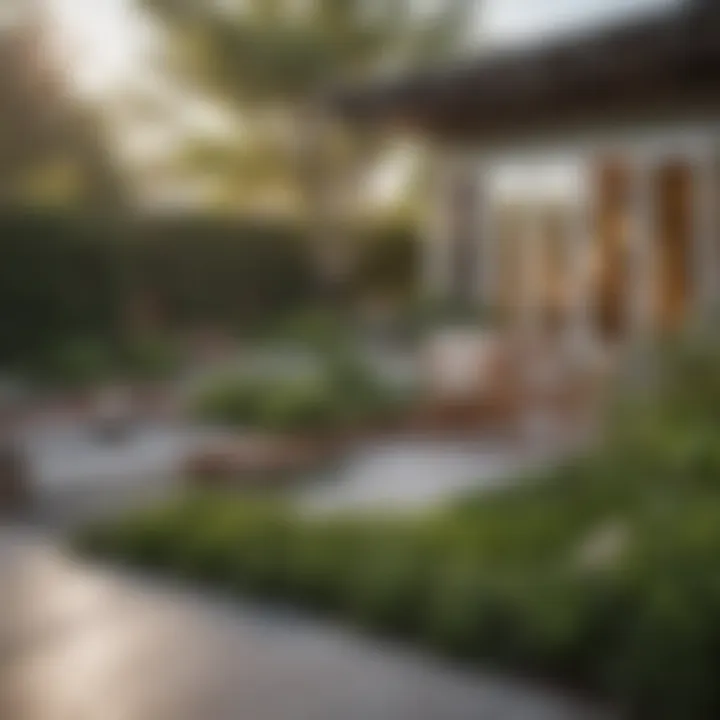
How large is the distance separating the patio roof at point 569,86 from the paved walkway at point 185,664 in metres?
0.92

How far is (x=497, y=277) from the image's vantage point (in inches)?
74.9

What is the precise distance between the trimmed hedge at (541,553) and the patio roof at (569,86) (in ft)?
1.48

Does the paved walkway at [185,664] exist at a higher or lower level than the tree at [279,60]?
lower

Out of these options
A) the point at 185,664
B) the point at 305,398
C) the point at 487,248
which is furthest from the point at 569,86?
the point at 185,664

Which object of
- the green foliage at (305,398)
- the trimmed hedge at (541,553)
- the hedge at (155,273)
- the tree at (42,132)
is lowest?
the trimmed hedge at (541,553)

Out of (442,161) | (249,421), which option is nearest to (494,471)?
(249,421)

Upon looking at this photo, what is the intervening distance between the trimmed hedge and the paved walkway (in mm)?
58

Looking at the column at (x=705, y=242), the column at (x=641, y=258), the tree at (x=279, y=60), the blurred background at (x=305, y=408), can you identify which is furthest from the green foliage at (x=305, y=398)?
the column at (x=705, y=242)

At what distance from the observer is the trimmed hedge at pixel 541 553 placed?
71.6 inches

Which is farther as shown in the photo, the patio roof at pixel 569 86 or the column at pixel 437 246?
the column at pixel 437 246

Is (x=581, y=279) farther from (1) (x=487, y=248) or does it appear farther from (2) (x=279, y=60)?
(2) (x=279, y=60)

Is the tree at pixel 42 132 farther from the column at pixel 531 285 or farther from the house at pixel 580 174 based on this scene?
the column at pixel 531 285

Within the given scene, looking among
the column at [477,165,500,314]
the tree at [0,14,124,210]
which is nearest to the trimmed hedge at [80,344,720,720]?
the column at [477,165,500,314]

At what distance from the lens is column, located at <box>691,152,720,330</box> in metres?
1.79
